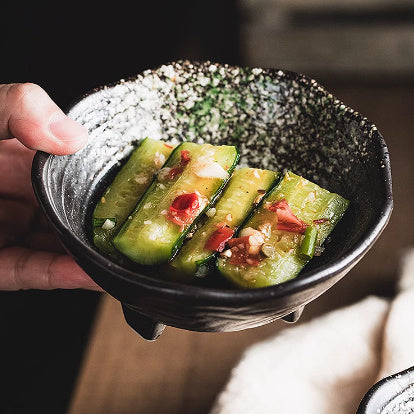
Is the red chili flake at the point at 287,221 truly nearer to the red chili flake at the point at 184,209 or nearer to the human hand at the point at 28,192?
the red chili flake at the point at 184,209

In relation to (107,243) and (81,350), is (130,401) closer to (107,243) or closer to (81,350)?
(81,350)

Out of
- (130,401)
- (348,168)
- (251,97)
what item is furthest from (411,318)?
(130,401)

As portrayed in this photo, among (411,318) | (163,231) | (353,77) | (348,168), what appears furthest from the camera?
(353,77)

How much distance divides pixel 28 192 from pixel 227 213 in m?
0.74

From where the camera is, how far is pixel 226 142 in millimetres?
1316

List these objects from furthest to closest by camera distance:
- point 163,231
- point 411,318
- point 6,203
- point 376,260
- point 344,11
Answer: point 344,11
point 376,260
point 6,203
point 411,318
point 163,231

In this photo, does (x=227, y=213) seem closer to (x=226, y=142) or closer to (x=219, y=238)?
(x=219, y=238)

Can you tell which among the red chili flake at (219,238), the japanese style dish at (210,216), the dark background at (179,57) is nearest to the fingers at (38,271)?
the japanese style dish at (210,216)

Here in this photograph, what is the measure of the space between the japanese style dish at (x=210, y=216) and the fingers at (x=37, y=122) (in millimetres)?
151

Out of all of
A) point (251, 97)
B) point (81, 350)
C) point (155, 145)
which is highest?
point (251, 97)

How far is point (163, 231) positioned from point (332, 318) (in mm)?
772

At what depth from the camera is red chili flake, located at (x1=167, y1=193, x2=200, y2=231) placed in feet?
3.43

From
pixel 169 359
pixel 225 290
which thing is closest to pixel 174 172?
pixel 225 290

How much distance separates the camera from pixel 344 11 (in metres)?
3.26
